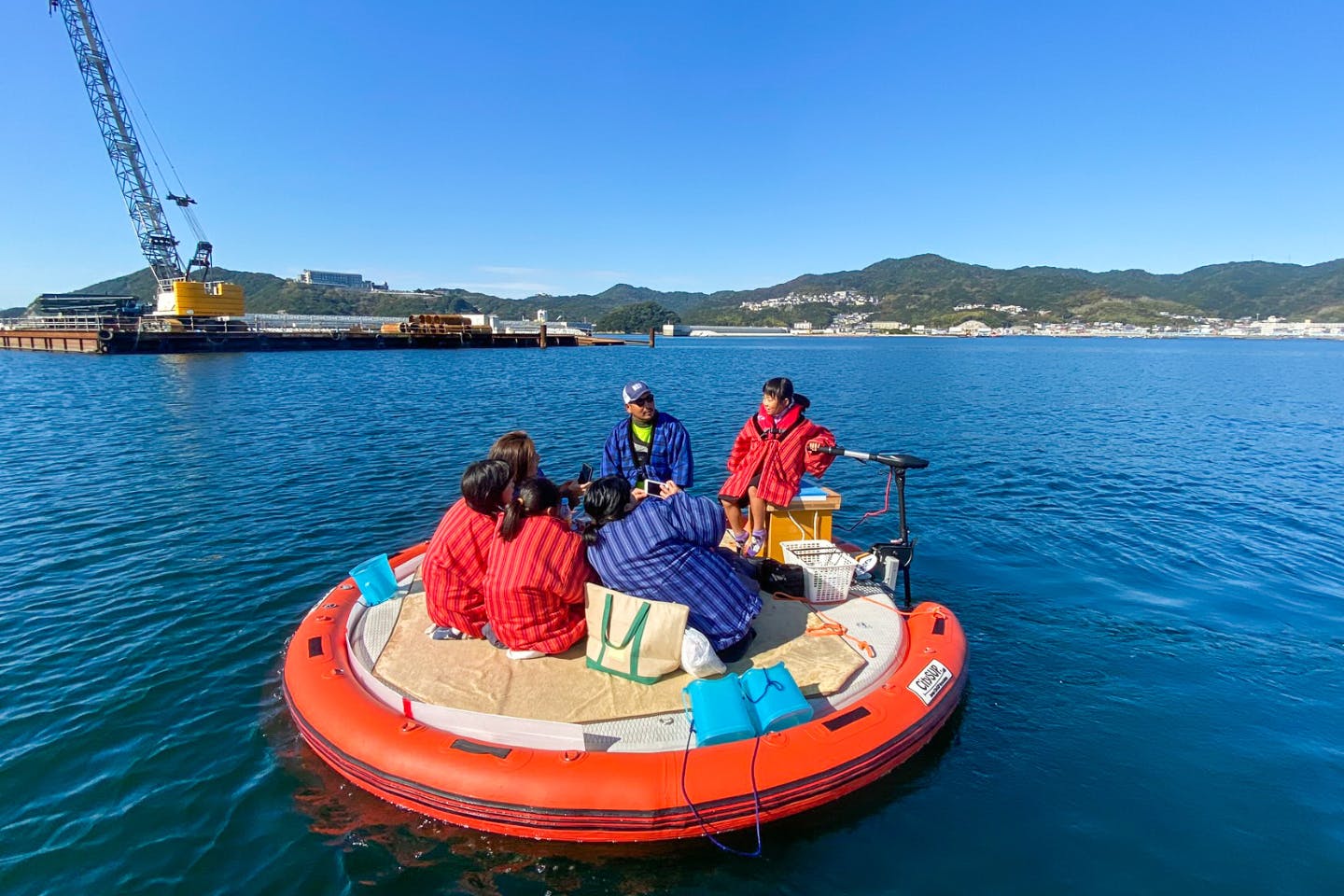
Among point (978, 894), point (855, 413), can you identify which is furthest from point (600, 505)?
point (855, 413)

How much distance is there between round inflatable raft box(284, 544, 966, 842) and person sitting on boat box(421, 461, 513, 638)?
0.32m

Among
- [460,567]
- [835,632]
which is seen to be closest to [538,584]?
[460,567]

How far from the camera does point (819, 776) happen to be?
430cm

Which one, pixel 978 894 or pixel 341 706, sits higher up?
pixel 341 706

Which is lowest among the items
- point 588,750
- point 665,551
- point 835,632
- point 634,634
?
point 588,750

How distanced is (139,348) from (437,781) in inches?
2949

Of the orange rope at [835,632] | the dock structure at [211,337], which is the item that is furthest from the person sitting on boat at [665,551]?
the dock structure at [211,337]

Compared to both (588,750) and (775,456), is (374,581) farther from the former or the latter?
(775,456)

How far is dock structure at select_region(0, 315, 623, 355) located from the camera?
2336 inches

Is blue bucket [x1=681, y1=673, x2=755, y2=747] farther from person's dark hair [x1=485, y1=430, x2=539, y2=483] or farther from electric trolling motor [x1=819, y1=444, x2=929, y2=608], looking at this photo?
electric trolling motor [x1=819, y1=444, x2=929, y2=608]

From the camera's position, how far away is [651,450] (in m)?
7.27

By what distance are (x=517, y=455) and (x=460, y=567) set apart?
1061 millimetres

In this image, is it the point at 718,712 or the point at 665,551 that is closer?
the point at 718,712

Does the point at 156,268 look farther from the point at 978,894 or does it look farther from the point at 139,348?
the point at 978,894
